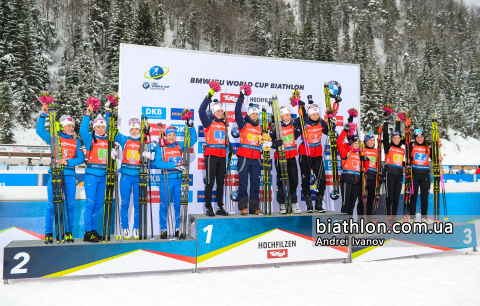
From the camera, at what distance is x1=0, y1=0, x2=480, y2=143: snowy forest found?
108 ft

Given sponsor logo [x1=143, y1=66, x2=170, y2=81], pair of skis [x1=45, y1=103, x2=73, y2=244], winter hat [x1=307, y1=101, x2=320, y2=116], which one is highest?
sponsor logo [x1=143, y1=66, x2=170, y2=81]

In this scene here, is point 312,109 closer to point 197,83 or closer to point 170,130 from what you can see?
point 197,83

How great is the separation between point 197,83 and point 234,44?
182 ft

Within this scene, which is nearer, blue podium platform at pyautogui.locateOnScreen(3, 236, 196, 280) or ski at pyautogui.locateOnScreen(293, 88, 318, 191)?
blue podium platform at pyautogui.locateOnScreen(3, 236, 196, 280)

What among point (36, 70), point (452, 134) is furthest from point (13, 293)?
point (452, 134)

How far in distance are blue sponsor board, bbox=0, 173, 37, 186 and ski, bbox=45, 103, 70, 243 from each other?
6819 mm

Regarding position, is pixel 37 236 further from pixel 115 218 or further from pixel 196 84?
pixel 196 84

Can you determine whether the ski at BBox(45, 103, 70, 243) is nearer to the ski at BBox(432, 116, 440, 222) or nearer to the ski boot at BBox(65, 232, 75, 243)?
the ski boot at BBox(65, 232, 75, 243)

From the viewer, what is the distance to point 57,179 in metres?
4.24

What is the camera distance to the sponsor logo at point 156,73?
5473 millimetres

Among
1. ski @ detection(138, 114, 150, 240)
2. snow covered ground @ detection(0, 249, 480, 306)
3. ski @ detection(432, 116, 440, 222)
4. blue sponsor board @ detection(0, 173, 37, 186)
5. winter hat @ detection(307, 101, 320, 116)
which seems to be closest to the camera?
snow covered ground @ detection(0, 249, 480, 306)

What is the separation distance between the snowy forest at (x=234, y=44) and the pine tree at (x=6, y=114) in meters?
0.09

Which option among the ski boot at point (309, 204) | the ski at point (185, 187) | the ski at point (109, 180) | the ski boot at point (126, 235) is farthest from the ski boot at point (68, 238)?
the ski boot at point (309, 204)

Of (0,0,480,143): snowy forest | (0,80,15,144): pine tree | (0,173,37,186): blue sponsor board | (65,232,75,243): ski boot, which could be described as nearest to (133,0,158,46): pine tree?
(0,0,480,143): snowy forest
